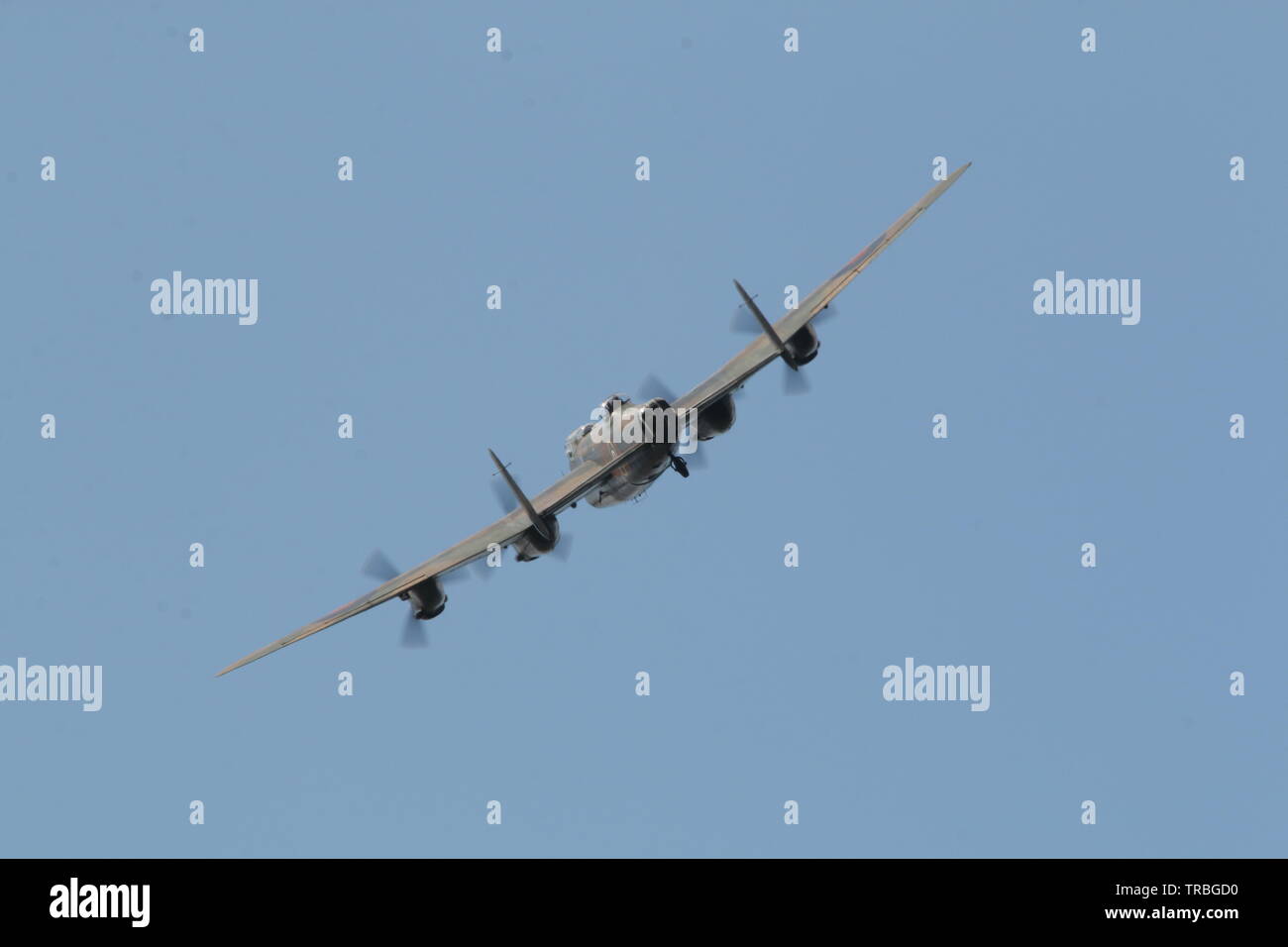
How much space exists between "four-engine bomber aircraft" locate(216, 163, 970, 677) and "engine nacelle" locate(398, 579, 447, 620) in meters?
0.04

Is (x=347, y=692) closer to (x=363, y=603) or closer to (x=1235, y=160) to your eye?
(x=363, y=603)

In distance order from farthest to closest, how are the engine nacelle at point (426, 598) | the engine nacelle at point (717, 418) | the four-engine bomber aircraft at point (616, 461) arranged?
the engine nacelle at point (717, 418) → the engine nacelle at point (426, 598) → the four-engine bomber aircraft at point (616, 461)

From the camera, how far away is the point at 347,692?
75.0 meters

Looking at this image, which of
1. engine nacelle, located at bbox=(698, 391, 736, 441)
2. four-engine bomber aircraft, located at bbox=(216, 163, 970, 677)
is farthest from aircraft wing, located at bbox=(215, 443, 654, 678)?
engine nacelle, located at bbox=(698, 391, 736, 441)

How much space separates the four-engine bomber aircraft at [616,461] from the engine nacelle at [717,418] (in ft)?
0.13

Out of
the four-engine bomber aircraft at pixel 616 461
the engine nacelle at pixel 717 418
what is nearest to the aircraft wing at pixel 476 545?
the four-engine bomber aircraft at pixel 616 461

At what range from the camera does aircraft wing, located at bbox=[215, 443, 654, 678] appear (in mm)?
68500

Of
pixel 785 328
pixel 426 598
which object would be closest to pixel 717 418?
pixel 785 328

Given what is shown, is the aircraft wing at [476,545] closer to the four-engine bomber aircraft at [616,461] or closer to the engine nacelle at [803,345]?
the four-engine bomber aircraft at [616,461]

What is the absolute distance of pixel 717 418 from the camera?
71938mm

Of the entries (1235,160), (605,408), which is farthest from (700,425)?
(1235,160)

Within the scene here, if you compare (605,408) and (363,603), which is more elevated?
(605,408)

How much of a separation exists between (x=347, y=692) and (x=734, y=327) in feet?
73.9

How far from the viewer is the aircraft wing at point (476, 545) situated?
225ft
